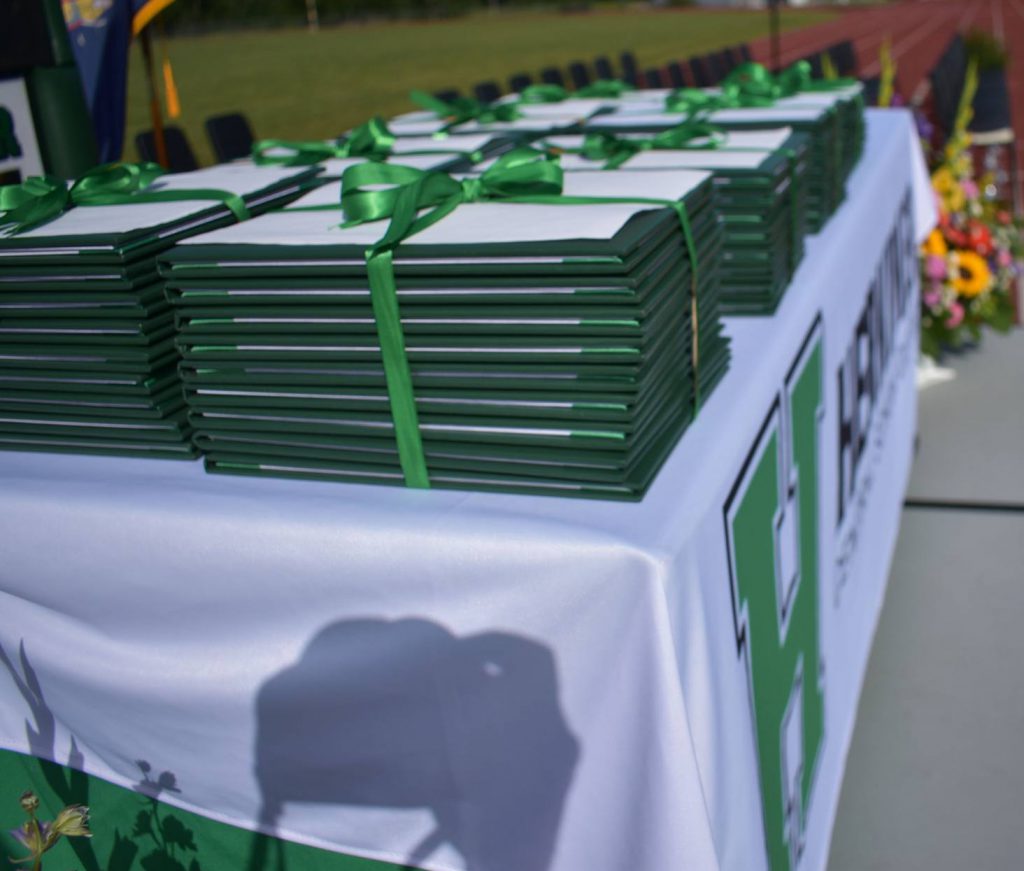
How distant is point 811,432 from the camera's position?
164 centimetres

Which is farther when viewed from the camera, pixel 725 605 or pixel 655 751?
pixel 725 605

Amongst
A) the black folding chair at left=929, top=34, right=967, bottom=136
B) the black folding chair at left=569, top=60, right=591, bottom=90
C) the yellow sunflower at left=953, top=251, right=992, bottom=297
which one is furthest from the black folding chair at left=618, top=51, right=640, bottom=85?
the yellow sunflower at left=953, top=251, right=992, bottom=297

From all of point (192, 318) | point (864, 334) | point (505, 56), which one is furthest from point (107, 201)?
point (505, 56)

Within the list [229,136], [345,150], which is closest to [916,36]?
[229,136]

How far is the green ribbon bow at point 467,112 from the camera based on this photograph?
90.3 inches

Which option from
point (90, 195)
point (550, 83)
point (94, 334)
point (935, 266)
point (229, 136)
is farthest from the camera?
point (550, 83)

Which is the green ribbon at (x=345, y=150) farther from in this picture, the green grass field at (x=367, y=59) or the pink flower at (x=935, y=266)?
the green grass field at (x=367, y=59)

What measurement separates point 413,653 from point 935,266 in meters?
3.16

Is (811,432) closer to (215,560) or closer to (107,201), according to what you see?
(215,560)

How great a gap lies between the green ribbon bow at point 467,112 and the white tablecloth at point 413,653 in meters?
1.11

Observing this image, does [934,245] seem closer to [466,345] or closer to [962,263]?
[962,263]

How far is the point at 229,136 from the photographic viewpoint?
17.0 ft

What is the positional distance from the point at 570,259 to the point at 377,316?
0.65 feet

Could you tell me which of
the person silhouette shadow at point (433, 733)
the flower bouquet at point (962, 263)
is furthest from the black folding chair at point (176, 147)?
the person silhouette shadow at point (433, 733)
